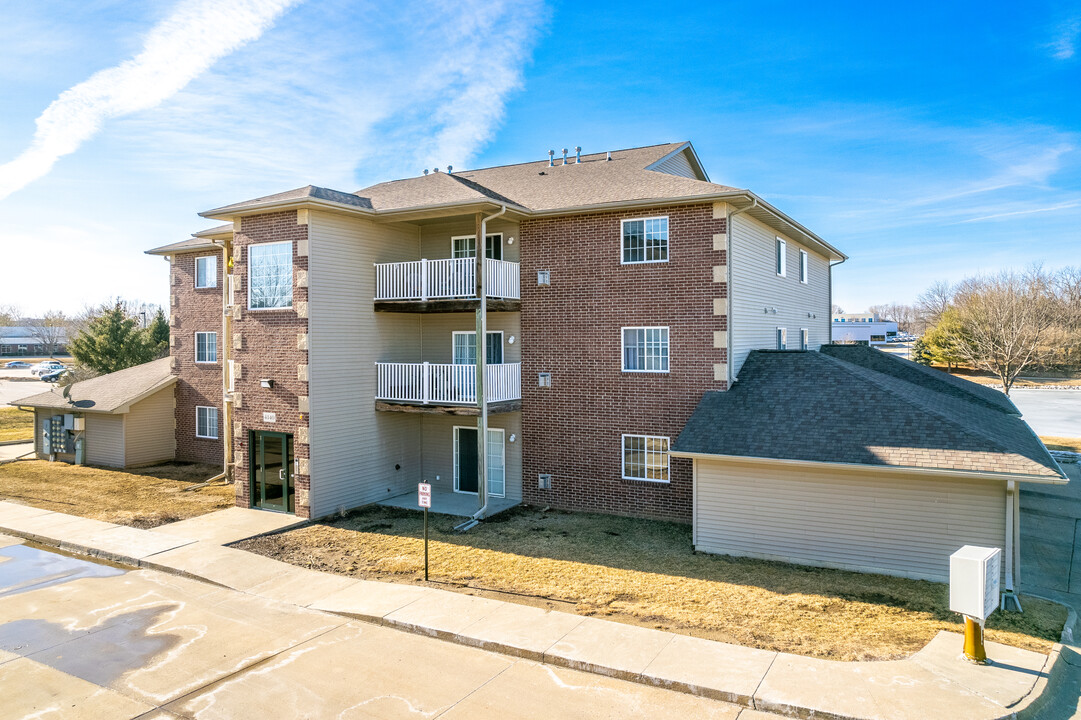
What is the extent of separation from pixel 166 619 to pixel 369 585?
3.16 meters

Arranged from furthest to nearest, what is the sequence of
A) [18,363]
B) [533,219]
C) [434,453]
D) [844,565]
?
[18,363] < [434,453] < [533,219] < [844,565]

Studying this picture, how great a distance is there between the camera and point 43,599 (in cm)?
1116

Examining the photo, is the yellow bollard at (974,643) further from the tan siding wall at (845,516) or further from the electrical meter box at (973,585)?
the tan siding wall at (845,516)

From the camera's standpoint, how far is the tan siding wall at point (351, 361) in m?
16.0

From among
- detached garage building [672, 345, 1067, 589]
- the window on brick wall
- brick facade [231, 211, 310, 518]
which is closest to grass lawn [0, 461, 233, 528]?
brick facade [231, 211, 310, 518]

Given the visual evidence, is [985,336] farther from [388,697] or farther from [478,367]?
[388,697]

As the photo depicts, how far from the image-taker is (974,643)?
8.27 metres

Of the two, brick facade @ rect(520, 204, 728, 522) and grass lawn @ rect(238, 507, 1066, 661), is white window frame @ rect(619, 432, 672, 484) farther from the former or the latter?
grass lawn @ rect(238, 507, 1066, 661)

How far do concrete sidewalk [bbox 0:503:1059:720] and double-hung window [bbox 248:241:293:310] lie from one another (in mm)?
6814

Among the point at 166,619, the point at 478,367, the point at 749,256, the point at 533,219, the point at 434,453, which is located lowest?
the point at 166,619

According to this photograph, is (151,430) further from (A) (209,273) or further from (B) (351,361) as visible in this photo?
(B) (351,361)

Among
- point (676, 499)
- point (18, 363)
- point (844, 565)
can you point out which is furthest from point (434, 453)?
point (18, 363)

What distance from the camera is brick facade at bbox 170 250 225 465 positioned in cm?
2284

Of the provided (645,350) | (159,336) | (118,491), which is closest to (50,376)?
(159,336)
